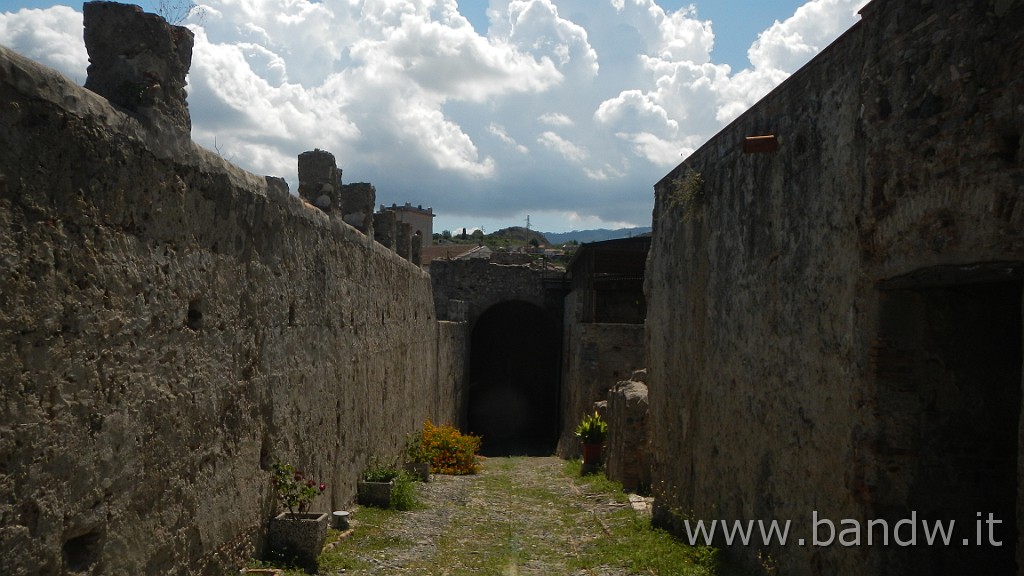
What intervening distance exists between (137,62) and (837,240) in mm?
4238

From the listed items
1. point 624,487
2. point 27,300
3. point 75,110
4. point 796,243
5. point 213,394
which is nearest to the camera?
point 27,300

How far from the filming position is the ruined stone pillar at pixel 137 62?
4.49 meters

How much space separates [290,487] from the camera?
6695mm

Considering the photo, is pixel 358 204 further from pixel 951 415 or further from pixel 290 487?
pixel 951 415

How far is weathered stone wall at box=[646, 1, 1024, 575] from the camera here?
13.1 feet

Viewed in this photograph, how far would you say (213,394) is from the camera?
542 cm

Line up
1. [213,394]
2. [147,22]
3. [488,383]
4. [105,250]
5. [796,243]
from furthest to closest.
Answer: [488,383] → [796,243] → [213,394] → [147,22] → [105,250]

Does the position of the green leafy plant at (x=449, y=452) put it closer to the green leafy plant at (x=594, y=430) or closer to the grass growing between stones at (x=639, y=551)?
the green leafy plant at (x=594, y=430)

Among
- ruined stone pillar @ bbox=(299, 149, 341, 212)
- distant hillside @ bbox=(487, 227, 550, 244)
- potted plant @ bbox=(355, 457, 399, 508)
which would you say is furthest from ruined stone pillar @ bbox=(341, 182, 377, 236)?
distant hillside @ bbox=(487, 227, 550, 244)

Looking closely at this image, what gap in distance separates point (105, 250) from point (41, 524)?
1262 mm

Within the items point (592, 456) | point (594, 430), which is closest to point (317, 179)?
point (594, 430)

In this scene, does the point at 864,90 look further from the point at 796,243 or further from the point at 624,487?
the point at 624,487

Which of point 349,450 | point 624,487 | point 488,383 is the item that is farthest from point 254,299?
point 488,383

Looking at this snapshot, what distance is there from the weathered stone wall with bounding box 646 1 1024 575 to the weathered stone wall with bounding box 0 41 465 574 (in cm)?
375
